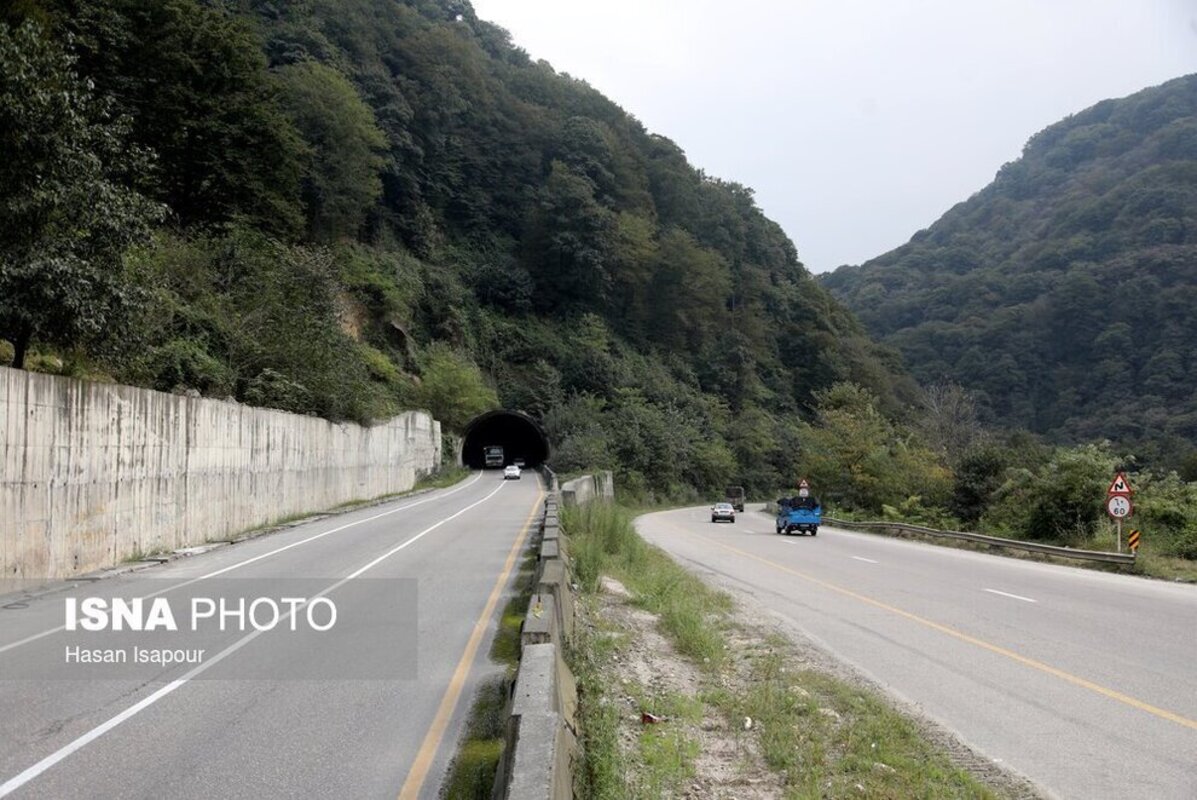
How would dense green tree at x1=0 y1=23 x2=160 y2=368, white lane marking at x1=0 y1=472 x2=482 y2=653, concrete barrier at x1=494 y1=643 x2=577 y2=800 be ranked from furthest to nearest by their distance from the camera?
dense green tree at x1=0 y1=23 x2=160 y2=368 < white lane marking at x1=0 y1=472 x2=482 y2=653 < concrete barrier at x1=494 y1=643 x2=577 y2=800

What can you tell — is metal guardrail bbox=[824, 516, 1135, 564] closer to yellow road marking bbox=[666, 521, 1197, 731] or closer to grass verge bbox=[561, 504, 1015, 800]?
yellow road marking bbox=[666, 521, 1197, 731]

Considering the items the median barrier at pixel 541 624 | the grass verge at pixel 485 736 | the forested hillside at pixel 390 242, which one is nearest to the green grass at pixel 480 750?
the grass verge at pixel 485 736

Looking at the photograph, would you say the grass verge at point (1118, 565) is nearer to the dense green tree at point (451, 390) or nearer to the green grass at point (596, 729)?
the green grass at point (596, 729)

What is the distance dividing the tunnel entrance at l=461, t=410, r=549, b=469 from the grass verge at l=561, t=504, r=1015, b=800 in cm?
A: 6992

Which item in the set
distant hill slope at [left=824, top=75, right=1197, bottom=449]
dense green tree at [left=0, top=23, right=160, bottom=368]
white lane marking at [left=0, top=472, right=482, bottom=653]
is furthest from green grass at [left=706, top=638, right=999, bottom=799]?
distant hill slope at [left=824, top=75, right=1197, bottom=449]

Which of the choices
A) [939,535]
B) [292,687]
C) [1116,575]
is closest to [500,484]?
[939,535]

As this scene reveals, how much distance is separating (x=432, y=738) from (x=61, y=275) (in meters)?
13.3

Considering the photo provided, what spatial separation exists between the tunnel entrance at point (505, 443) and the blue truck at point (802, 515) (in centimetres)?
4588

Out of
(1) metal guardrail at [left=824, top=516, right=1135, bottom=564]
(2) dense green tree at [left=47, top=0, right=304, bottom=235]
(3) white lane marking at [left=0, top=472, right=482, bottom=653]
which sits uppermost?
(2) dense green tree at [left=47, top=0, right=304, bottom=235]

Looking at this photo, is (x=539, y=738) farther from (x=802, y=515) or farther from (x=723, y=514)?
(x=723, y=514)

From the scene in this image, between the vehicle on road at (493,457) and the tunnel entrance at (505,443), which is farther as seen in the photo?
the vehicle on road at (493,457)

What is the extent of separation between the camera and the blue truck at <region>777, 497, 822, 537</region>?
35.4m

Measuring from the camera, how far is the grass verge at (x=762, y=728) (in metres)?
6.00

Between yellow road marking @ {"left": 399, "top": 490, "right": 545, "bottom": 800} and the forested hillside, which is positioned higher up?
the forested hillside
